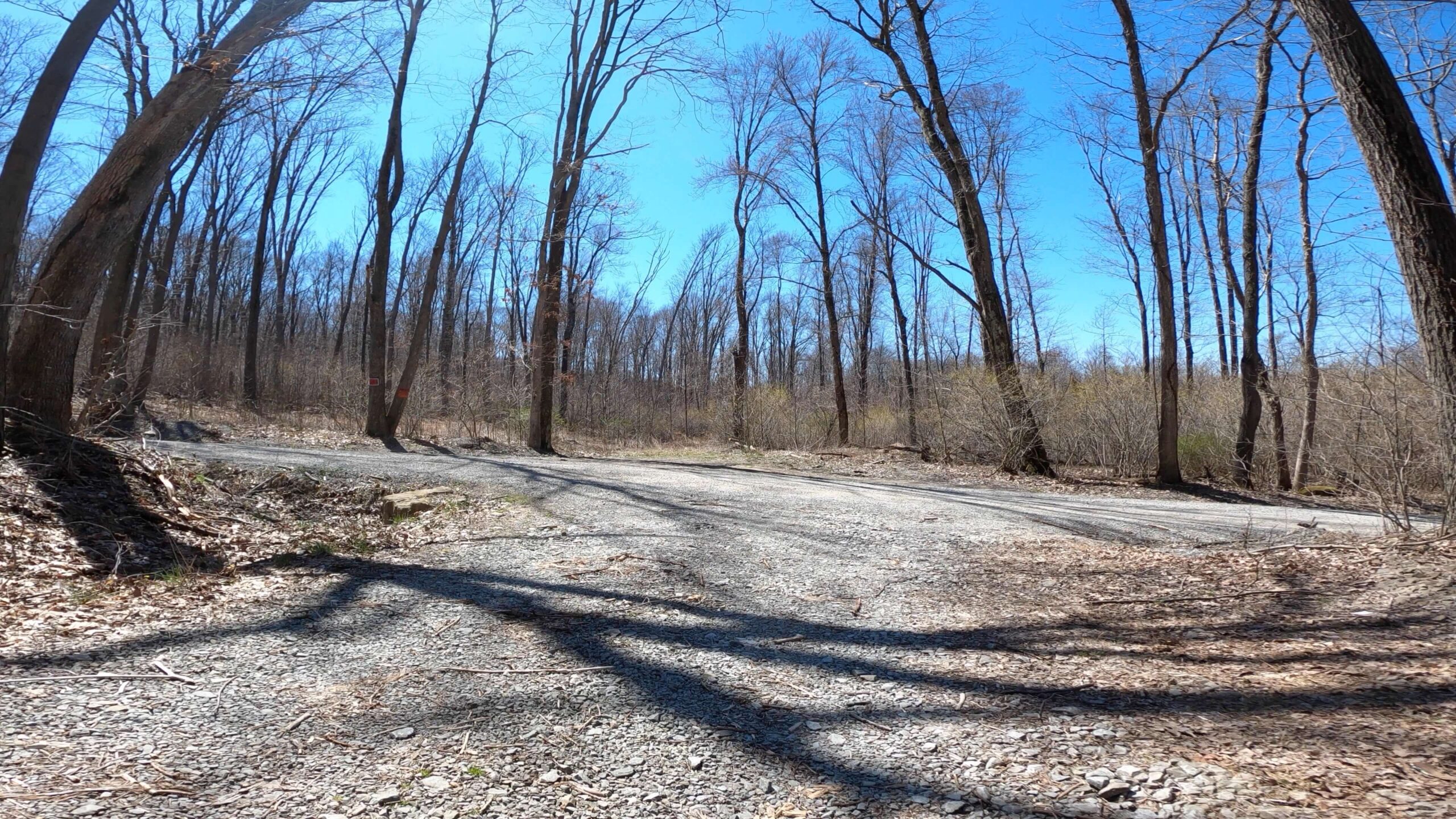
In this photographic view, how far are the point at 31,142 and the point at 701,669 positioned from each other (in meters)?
6.65

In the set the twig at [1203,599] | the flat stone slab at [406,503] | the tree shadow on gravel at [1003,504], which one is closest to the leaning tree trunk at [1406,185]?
the twig at [1203,599]

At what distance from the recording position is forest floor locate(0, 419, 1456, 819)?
2188 millimetres

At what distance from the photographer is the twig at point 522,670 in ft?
10.2

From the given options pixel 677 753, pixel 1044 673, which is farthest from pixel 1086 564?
pixel 677 753

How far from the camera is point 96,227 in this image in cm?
630

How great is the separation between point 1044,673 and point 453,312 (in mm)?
34920

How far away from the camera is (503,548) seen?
544 cm

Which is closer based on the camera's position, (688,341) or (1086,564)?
(1086,564)

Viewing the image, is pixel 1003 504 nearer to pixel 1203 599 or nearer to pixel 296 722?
pixel 1203 599

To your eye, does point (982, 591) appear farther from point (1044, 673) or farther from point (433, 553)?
point (433, 553)

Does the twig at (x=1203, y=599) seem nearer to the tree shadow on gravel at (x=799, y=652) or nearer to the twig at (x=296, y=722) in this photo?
the tree shadow on gravel at (x=799, y=652)

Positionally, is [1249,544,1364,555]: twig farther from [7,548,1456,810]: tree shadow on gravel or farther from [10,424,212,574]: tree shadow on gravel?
[10,424,212,574]: tree shadow on gravel

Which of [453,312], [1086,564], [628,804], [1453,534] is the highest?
[453,312]

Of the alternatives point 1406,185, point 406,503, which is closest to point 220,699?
point 406,503
